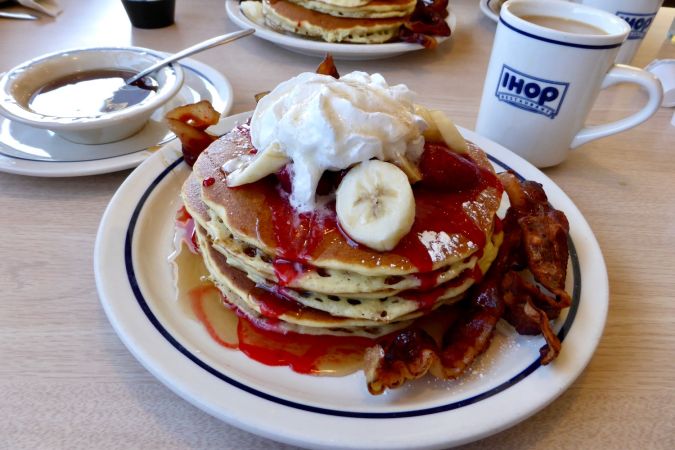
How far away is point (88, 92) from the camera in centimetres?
163

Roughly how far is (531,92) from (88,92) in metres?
1.44

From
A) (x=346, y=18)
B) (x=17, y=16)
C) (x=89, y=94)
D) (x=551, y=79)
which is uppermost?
(x=551, y=79)

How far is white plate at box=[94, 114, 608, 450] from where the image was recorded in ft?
2.49

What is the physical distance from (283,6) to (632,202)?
5.27 feet

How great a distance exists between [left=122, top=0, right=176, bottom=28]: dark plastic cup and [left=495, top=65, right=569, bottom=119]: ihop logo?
1.72m

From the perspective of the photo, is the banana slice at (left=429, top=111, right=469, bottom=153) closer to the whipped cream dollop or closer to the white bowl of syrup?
the whipped cream dollop

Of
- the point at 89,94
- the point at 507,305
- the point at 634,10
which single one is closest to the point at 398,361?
the point at 507,305

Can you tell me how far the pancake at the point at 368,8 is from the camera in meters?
2.06

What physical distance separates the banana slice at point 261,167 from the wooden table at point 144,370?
41 centimetres

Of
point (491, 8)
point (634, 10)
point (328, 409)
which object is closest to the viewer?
point (328, 409)

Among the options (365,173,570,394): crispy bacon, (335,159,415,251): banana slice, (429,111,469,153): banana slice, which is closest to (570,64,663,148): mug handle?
(365,173,570,394): crispy bacon

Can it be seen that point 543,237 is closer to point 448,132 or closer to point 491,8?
point 448,132

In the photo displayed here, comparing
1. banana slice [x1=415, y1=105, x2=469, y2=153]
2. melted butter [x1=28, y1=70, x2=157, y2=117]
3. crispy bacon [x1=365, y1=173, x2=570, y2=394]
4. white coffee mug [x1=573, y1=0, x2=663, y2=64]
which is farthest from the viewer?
white coffee mug [x1=573, y1=0, x2=663, y2=64]

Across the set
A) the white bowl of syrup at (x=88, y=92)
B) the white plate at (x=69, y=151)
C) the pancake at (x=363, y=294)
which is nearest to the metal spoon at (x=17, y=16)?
the white bowl of syrup at (x=88, y=92)
